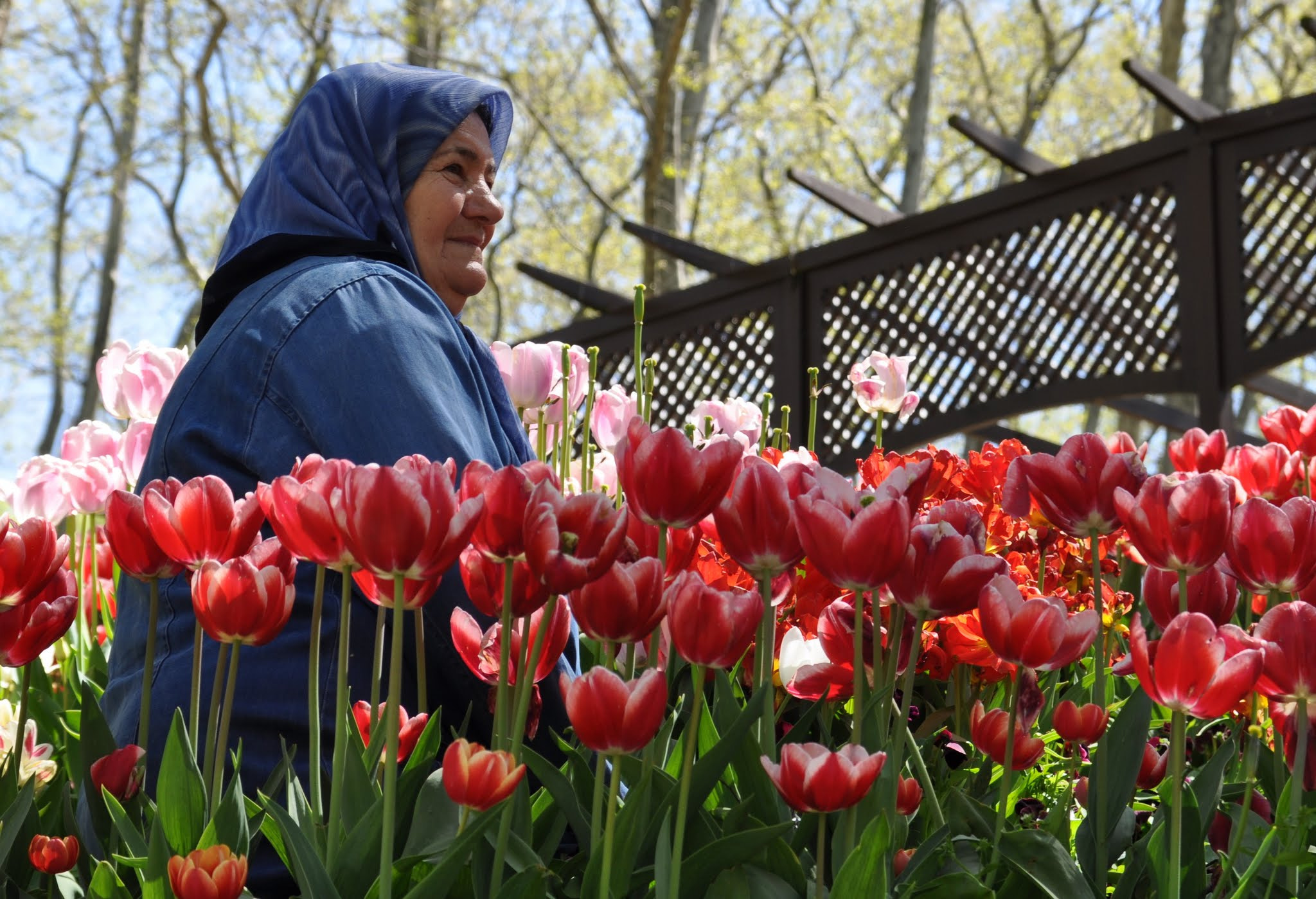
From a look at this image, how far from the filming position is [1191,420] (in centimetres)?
885

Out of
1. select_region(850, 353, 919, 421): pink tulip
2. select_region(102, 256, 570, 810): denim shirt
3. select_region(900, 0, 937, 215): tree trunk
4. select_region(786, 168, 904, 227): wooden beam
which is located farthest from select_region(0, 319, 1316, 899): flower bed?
select_region(900, 0, 937, 215): tree trunk

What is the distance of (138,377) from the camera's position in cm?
239

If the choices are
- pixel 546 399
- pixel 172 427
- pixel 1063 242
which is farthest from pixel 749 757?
pixel 1063 242

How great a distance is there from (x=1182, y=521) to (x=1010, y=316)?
6.81m

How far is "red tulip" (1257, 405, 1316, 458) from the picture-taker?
194 centimetres

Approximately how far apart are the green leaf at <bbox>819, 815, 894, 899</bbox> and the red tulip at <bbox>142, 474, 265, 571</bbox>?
1.82 ft

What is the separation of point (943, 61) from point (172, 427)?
2286 cm

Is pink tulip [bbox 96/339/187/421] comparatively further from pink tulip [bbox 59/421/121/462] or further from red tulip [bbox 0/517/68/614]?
red tulip [bbox 0/517/68/614]

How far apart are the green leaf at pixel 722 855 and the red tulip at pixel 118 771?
0.55 m

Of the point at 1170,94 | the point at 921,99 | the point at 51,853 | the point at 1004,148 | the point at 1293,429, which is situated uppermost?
the point at 921,99

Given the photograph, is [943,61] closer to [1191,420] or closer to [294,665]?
[1191,420]

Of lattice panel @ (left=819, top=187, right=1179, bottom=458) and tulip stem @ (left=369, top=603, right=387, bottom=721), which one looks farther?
lattice panel @ (left=819, top=187, right=1179, bottom=458)

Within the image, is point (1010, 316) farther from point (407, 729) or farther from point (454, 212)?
point (407, 729)

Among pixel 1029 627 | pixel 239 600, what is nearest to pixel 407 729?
pixel 239 600
